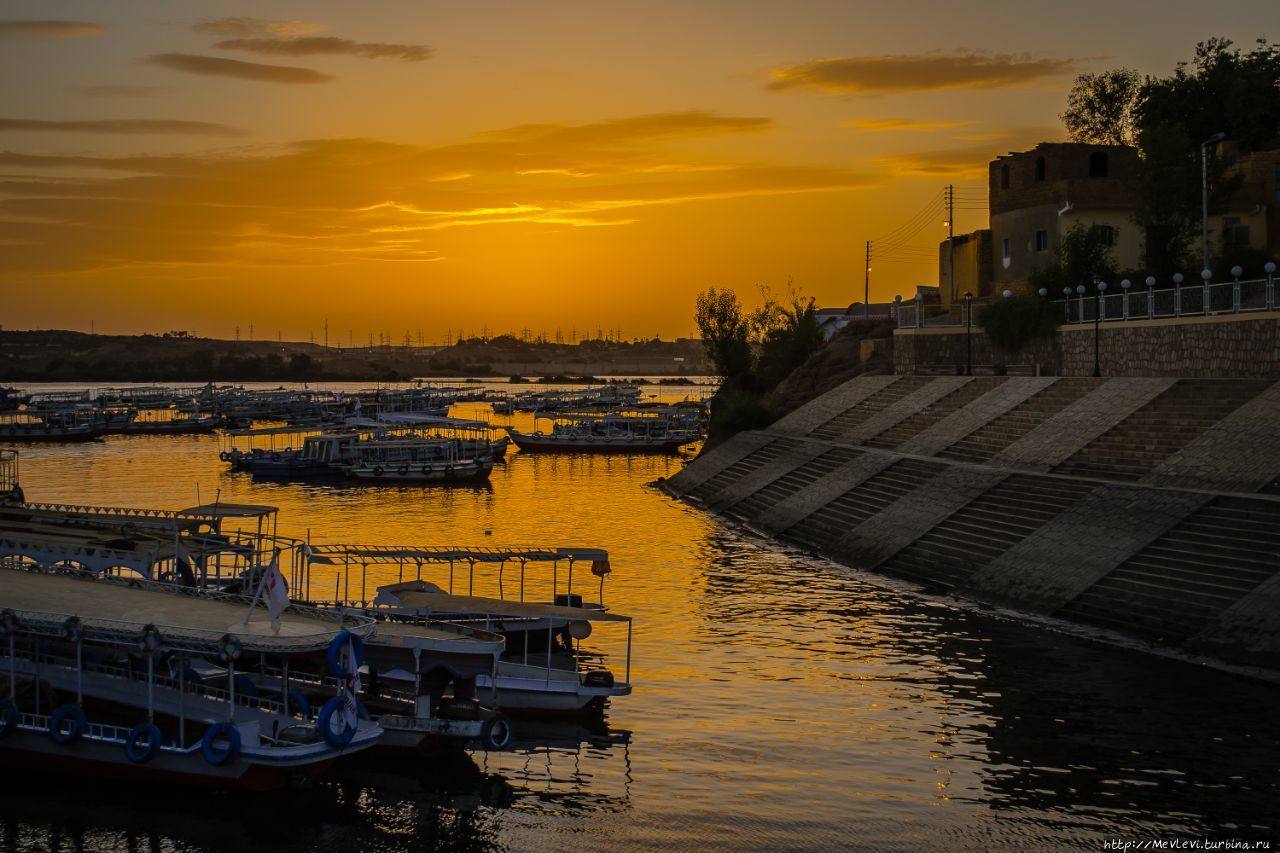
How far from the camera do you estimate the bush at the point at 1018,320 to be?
59.4 m

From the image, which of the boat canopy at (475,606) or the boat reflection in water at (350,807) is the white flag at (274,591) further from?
the boat canopy at (475,606)

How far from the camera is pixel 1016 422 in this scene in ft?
166

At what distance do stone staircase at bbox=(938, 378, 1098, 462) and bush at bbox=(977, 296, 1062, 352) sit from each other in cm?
703

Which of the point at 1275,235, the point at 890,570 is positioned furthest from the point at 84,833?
the point at 1275,235

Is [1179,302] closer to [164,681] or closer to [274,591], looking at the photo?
[274,591]

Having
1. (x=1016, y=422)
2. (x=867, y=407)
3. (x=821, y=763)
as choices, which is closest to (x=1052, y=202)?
(x=867, y=407)

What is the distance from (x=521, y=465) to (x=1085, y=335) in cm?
4528

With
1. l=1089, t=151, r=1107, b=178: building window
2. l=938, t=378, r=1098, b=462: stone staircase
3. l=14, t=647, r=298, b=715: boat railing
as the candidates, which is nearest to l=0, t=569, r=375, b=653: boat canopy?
l=14, t=647, r=298, b=715: boat railing

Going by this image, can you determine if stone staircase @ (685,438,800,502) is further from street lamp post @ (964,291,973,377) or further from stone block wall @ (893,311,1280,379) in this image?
stone block wall @ (893,311,1280,379)

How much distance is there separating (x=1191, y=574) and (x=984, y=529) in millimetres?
9101

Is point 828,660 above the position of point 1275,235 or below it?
below

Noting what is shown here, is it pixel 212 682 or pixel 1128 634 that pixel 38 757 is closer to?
pixel 212 682

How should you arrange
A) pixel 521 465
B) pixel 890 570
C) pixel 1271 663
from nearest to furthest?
pixel 1271 663
pixel 890 570
pixel 521 465

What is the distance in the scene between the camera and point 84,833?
20453mm
